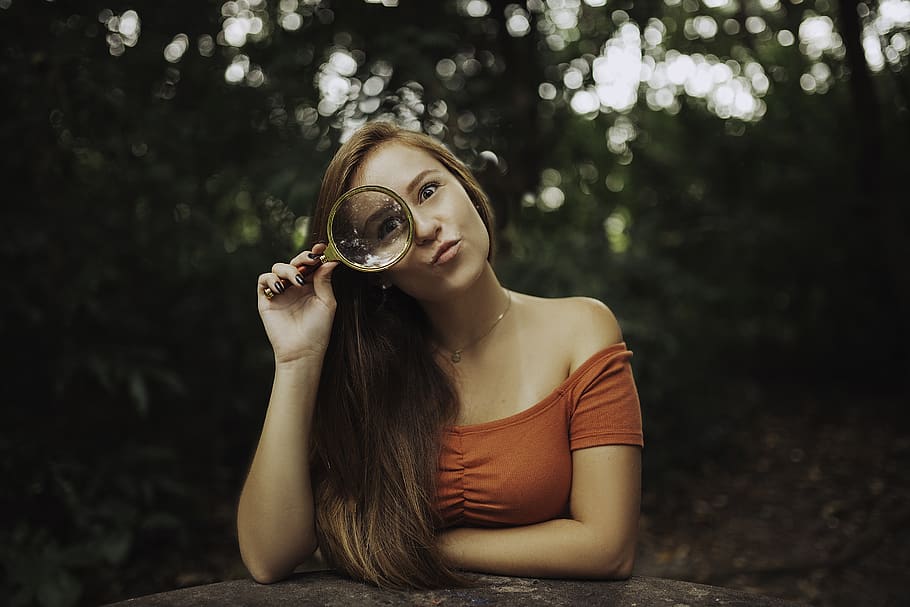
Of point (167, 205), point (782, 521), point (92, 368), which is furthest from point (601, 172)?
point (92, 368)

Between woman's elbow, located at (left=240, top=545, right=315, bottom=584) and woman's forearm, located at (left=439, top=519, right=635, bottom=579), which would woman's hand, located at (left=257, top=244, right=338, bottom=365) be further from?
woman's forearm, located at (left=439, top=519, right=635, bottom=579)

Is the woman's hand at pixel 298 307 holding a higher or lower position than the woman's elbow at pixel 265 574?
higher

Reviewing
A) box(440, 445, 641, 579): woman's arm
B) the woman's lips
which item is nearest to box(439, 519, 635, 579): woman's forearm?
box(440, 445, 641, 579): woman's arm

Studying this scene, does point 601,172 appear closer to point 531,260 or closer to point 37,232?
point 531,260

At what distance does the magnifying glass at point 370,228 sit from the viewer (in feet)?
6.45

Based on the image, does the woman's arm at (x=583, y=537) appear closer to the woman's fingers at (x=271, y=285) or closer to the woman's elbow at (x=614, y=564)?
the woman's elbow at (x=614, y=564)

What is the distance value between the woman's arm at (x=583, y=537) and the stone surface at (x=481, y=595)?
0.13 feet

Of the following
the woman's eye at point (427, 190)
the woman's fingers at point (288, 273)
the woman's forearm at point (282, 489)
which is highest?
the woman's eye at point (427, 190)

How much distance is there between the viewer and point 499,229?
4625mm

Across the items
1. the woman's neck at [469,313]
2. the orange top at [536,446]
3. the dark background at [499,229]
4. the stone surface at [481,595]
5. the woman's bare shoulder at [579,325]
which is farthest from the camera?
the dark background at [499,229]

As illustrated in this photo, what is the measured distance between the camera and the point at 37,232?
3.61 metres

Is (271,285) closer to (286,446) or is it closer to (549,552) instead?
(286,446)

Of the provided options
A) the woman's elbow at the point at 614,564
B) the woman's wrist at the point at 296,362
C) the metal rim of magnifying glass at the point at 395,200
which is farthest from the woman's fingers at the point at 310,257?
the woman's elbow at the point at 614,564

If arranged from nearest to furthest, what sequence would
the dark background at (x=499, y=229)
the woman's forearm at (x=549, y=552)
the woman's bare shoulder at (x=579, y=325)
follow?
the woman's forearm at (x=549, y=552), the woman's bare shoulder at (x=579, y=325), the dark background at (x=499, y=229)
